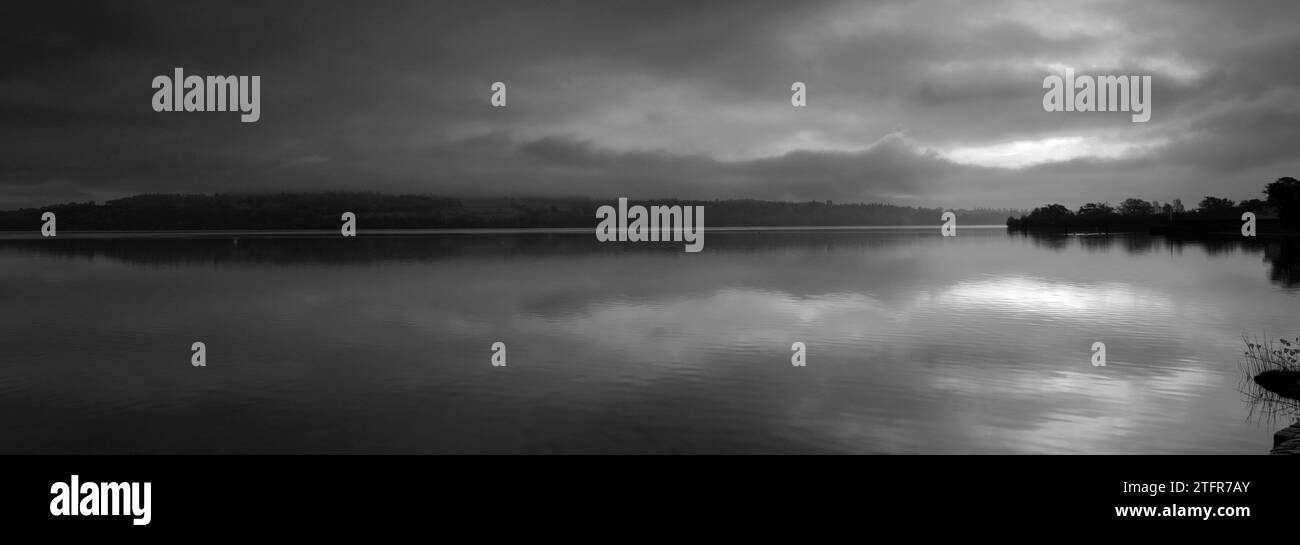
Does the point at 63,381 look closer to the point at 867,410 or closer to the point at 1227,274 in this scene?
the point at 867,410

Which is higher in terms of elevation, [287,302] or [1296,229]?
[1296,229]

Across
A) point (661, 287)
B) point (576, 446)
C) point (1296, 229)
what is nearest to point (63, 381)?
point (576, 446)

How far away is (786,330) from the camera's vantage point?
102 ft

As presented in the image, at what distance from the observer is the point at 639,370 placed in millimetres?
22297

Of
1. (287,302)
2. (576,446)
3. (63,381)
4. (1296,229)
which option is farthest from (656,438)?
(1296,229)

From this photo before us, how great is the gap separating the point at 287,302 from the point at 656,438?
1432 inches

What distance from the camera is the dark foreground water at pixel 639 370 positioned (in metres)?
15.2

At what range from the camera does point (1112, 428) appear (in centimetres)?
1545

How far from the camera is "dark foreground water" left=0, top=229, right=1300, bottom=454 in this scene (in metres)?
15.2

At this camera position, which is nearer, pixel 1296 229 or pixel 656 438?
pixel 656 438

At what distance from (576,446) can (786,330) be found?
18070mm

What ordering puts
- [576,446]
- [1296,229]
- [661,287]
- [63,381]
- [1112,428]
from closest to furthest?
1. [576,446]
2. [1112,428]
3. [63,381]
4. [661,287]
5. [1296,229]
